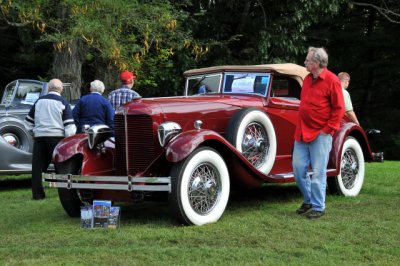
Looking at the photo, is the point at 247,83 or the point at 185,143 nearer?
the point at 185,143

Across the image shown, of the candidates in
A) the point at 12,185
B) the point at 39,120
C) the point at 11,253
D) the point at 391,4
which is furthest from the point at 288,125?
the point at 391,4

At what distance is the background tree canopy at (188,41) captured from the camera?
11.5 m

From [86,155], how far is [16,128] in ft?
12.0

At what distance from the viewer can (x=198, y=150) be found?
5734 millimetres

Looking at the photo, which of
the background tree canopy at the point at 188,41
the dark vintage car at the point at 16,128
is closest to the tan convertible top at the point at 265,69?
the dark vintage car at the point at 16,128

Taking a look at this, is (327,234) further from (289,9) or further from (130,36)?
(289,9)

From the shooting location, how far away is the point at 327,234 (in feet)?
17.0

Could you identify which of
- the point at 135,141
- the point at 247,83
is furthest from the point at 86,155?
the point at 247,83

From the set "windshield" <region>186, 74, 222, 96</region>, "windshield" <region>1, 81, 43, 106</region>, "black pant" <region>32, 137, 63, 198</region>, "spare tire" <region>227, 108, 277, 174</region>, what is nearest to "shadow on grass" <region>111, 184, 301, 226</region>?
"spare tire" <region>227, 108, 277, 174</region>

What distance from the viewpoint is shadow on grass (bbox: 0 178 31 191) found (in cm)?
994

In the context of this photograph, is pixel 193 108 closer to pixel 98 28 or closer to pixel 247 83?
pixel 247 83

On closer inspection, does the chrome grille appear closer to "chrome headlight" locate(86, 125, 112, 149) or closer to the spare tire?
"chrome headlight" locate(86, 125, 112, 149)

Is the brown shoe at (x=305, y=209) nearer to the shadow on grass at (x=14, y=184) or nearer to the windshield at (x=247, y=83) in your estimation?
the windshield at (x=247, y=83)

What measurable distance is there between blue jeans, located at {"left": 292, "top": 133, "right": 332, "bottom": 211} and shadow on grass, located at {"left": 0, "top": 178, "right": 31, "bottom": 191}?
5.59 meters
